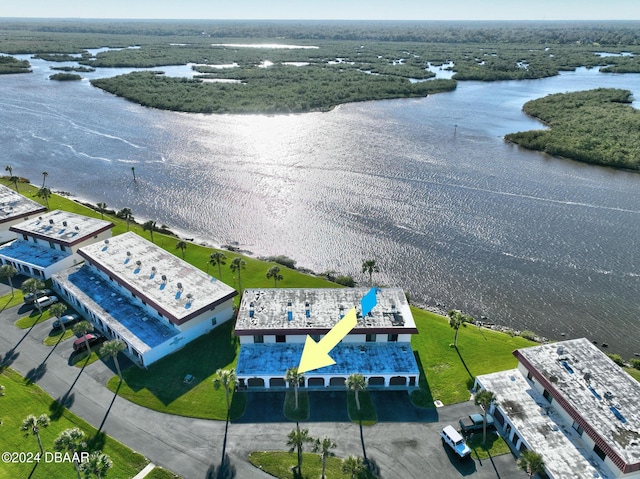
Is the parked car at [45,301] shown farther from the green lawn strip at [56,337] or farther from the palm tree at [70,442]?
the palm tree at [70,442]

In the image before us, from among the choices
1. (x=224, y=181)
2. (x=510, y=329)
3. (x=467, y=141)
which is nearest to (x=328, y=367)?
(x=510, y=329)

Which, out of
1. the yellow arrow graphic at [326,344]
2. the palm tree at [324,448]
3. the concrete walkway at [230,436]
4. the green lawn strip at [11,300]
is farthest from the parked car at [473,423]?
the green lawn strip at [11,300]

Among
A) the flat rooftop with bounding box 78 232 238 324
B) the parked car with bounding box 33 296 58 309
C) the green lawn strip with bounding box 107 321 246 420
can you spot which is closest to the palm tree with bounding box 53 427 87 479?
the green lawn strip with bounding box 107 321 246 420

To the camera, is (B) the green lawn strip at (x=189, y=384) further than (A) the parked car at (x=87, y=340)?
No

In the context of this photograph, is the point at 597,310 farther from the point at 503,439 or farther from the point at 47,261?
the point at 47,261

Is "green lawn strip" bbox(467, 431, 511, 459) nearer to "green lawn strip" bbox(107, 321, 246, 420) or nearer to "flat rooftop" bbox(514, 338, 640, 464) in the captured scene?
"flat rooftop" bbox(514, 338, 640, 464)

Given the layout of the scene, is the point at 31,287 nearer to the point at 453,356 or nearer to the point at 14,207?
the point at 14,207
